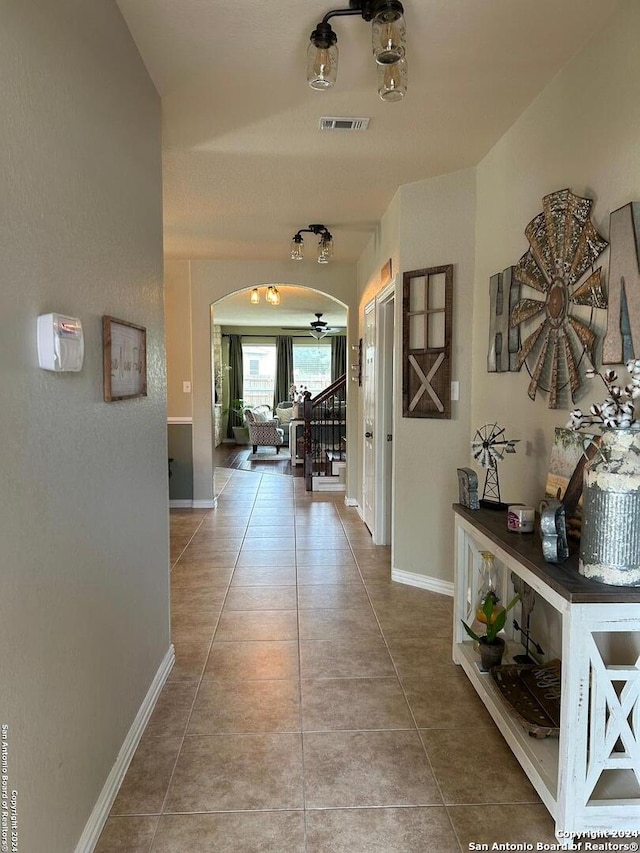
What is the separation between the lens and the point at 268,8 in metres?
1.87

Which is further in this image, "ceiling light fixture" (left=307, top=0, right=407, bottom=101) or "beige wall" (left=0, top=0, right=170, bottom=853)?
"ceiling light fixture" (left=307, top=0, right=407, bottom=101)

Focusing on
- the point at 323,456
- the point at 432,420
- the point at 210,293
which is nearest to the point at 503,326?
the point at 432,420

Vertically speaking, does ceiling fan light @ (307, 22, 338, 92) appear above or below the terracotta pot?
above

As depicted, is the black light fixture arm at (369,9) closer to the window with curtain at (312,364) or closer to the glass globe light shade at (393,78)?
the glass globe light shade at (393,78)

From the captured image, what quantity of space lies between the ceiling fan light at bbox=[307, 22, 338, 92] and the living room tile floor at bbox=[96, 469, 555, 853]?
2.29 metres

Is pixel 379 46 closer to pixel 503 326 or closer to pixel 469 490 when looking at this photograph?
pixel 503 326

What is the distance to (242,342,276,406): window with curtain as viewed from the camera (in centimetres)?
1250

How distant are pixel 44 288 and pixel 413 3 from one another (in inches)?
61.0

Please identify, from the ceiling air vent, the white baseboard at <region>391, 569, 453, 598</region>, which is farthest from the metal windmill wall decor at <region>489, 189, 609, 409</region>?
the white baseboard at <region>391, 569, 453, 598</region>

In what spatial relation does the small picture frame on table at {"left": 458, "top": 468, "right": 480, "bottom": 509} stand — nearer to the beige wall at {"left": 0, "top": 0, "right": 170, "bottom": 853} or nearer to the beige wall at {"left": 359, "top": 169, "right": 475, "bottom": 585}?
the beige wall at {"left": 359, "top": 169, "right": 475, "bottom": 585}

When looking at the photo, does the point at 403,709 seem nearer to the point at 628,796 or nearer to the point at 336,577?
the point at 628,796

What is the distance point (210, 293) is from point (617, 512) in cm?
496

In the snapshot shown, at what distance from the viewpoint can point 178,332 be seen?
5.90 metres

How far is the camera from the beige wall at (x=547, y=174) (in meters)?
1.82
